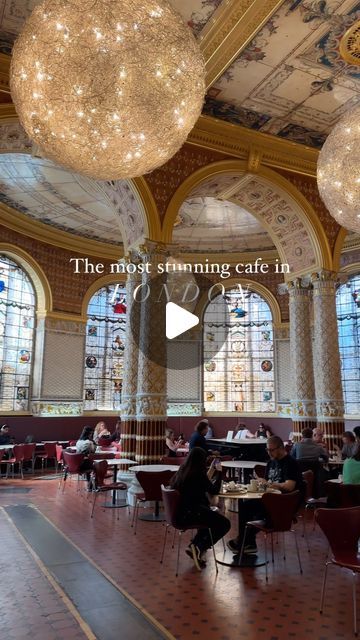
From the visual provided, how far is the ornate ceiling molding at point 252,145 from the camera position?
9438 mm

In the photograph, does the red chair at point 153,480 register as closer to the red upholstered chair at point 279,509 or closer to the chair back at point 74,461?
the red upholstered chair at point 279,509

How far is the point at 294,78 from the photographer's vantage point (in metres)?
8.20

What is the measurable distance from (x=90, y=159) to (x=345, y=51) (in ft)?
16.9

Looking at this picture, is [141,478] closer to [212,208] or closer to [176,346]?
[212,208]

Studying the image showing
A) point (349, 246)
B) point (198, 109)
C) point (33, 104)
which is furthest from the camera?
point (349, 246)

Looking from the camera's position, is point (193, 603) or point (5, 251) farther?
point (5, 251)

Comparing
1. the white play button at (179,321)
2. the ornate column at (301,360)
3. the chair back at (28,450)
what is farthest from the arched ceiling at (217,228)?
the chair back at (28,450)

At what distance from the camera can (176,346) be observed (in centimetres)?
1633

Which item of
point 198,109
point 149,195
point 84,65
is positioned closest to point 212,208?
point 149,195

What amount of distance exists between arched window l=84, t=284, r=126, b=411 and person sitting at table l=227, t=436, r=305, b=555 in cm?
1067

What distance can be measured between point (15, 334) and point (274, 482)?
437 inches

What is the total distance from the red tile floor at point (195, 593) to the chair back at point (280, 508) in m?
0.54

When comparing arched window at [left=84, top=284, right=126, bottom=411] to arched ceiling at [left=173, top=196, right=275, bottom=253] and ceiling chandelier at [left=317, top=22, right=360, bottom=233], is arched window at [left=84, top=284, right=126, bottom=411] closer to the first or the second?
arched ceiling at [left=173, top=196, right=275, bottom=253]

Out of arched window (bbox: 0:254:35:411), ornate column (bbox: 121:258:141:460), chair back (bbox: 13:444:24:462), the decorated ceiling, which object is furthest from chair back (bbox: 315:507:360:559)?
arched window (bbox: 0:254:35:411)
